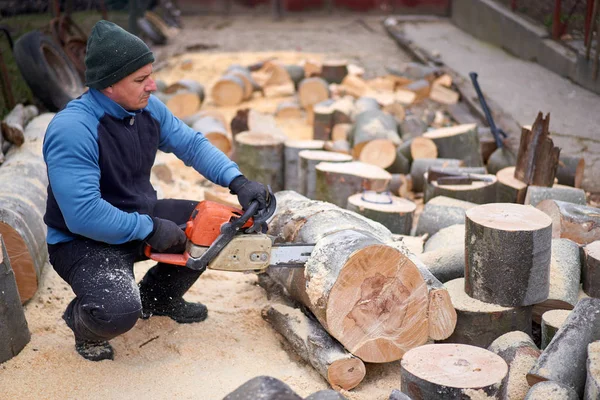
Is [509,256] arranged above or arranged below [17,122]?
above

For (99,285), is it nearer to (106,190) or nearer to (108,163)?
(106,190)

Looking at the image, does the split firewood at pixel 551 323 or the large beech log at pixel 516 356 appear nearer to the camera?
the large beech log at pixel 516 356

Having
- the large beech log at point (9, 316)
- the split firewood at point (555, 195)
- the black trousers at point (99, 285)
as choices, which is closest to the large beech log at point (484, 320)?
the split firewood at point (555, 195)

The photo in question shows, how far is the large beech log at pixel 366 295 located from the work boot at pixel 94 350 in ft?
3.30

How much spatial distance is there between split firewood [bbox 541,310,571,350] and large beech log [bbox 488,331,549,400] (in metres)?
0.07

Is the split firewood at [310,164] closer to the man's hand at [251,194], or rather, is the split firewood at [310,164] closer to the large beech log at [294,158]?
the large beech log at [294,158]

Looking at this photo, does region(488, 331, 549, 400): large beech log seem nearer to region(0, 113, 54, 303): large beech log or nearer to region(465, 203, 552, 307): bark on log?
region(465, 203, 552, 307): bark on log

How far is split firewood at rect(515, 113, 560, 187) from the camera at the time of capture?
451cm

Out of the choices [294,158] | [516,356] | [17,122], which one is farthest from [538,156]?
[17,122]

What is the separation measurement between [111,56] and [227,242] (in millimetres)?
977

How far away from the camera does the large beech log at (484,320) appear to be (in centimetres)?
320

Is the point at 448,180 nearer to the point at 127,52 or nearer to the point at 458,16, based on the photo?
the point at 127,52

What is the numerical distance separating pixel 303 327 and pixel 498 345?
35.5 inches

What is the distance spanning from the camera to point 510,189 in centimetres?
470
